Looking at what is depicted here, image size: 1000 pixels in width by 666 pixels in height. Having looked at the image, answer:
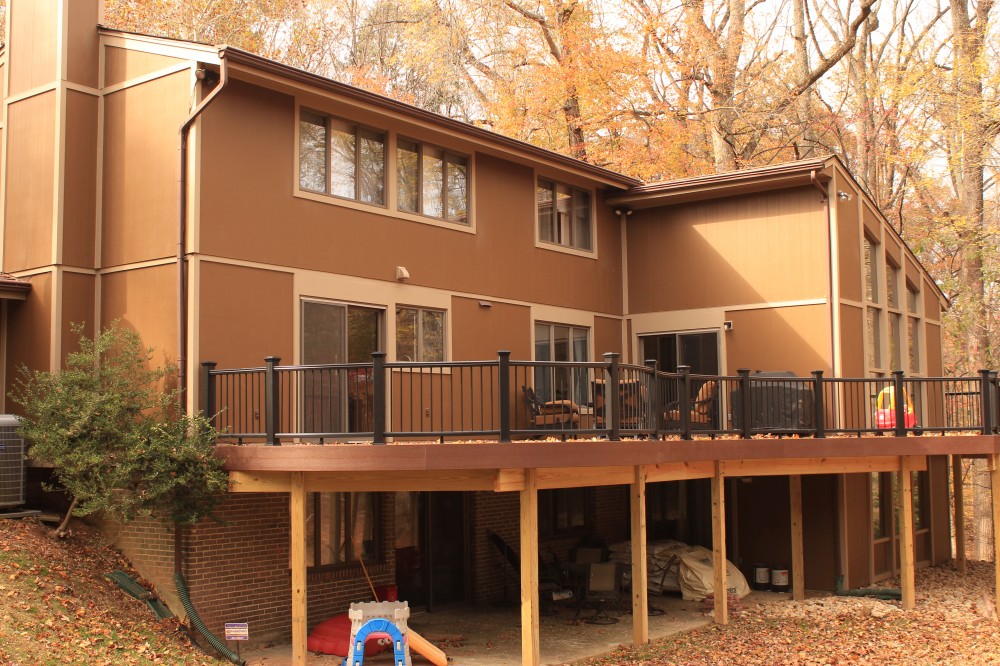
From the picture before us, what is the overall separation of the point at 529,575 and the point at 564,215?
883 centimetres

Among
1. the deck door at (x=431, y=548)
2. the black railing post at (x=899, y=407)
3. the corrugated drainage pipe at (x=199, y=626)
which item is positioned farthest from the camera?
the black railing post at (x=899, y=407)

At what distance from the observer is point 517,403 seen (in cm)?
1502

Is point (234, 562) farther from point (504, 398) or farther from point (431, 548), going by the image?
point (504, 398)

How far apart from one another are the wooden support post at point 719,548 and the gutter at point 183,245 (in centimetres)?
722

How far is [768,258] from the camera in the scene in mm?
17875

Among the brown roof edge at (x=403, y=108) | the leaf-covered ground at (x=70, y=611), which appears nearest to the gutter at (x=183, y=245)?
the brown roof edge at (x=403, y=108)

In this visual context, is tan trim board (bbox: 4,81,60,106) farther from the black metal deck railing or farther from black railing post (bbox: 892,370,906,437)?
black railing post (bbox: 892,370,906,437)

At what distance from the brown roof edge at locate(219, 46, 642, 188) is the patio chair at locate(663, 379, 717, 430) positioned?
14.6ft

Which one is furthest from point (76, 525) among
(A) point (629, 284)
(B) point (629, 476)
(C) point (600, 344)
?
(A) point (629, 284)

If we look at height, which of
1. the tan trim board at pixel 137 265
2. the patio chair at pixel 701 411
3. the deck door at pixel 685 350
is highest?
the tan trim board at pixel 137 265

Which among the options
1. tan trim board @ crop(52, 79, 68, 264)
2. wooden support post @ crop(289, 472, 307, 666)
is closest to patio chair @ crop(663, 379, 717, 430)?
wooden support post @ crop(289, 472, 307, 666)

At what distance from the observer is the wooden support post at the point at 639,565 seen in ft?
40.5

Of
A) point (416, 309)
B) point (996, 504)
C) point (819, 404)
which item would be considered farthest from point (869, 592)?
point (416, 309)

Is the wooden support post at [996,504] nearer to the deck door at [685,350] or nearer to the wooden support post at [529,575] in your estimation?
the deck door at [685,350]
